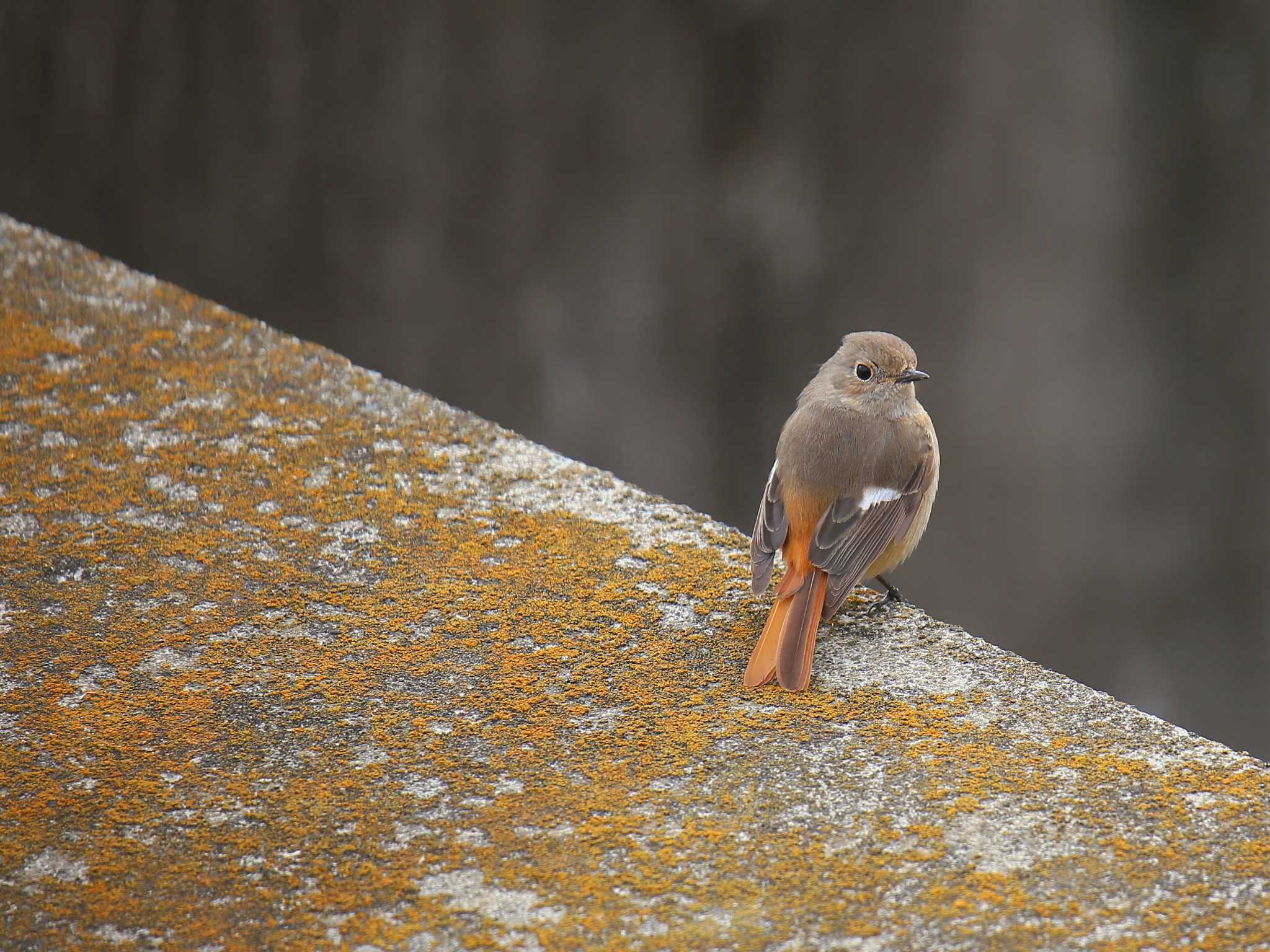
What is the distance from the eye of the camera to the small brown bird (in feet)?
6.52

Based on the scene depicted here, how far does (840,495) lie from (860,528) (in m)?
0.11

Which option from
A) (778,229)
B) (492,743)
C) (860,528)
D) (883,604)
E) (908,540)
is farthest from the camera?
(778,229)

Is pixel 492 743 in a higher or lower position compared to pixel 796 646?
lower

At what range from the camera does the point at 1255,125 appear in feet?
17.6

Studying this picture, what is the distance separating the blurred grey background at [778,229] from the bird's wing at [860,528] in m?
3.01

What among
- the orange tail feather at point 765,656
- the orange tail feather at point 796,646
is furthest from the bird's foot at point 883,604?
the orange tail feather at point 765,656

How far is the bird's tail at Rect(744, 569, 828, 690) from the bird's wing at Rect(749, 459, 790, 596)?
0.09 m

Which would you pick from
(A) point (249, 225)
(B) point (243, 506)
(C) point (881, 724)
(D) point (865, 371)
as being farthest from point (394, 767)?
(A) point (249, 225)

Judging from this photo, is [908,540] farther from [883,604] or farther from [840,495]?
[883,604]

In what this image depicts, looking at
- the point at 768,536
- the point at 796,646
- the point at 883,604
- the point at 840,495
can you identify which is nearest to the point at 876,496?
the point at 840,495

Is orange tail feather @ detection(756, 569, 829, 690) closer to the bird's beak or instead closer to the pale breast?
the pale breast

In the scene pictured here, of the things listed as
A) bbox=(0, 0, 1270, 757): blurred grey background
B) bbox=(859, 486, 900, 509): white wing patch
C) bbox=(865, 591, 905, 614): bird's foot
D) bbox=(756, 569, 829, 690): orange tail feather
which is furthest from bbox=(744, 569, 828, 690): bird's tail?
bbox=(0, 0, 1270, 757): blurred grey background

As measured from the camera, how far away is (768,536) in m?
2.35

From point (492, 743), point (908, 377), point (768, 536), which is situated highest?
point (908, 377)
